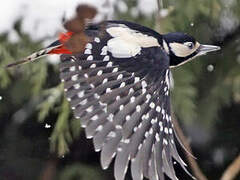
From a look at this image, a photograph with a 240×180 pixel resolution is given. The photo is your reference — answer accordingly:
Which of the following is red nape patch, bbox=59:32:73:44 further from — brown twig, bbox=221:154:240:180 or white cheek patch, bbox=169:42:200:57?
brown twig, bbox=221:154:240:180

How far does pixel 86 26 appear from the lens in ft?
2.99

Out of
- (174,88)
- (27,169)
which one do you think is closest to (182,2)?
(174,88)

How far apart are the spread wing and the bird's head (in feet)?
0.05

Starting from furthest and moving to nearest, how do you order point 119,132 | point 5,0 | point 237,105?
1. point 237,105
2. point 5,0
3. point 119,132

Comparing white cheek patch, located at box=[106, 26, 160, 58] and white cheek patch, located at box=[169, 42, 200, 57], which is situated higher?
white cheek patch, located at box=[106, 26, 160, 58]

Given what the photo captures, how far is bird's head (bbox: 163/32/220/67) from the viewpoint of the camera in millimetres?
931

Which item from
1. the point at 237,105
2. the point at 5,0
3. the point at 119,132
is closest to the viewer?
the point at 119,132

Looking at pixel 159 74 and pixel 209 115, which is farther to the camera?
pixel 209 115

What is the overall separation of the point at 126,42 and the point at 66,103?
0.25 m

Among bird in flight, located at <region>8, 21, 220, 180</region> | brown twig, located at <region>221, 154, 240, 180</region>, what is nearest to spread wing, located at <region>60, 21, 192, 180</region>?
bird in flight, located at <region>8, 21, 220, 180</region>

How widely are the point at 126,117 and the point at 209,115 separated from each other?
12.3 inches

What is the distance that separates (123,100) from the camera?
3.00 feet

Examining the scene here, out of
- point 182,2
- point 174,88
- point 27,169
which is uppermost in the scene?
point 182,2

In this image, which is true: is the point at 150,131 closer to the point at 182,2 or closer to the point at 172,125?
the point at 172,125
